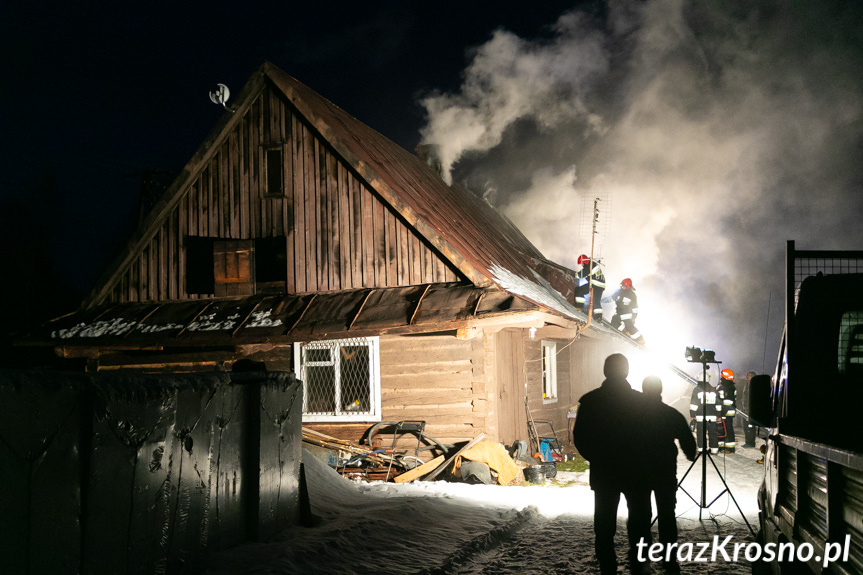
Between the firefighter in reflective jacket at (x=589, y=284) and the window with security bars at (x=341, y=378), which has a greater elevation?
the firefighter in reflective jacket at (x=589, y=284)

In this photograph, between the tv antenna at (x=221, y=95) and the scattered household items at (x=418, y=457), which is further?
the tv antenna at (x=221, y=95)

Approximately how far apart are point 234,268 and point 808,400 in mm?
11811

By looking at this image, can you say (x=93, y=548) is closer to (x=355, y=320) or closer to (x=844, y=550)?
(x=844, y=550)

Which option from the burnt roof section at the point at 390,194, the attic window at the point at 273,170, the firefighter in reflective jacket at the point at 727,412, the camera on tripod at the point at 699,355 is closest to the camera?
the camera on tripod at the point at 699,355

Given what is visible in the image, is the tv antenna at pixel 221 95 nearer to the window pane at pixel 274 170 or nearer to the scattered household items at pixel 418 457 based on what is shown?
the window pane at pixel 274 170

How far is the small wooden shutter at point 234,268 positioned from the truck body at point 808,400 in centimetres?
1110

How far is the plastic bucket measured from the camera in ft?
37.0

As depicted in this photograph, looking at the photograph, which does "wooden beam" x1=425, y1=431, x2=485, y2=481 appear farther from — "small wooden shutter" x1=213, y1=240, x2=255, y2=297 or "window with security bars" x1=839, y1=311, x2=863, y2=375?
"window with security bars" x1=839, y1=311, x2=863, y2=375

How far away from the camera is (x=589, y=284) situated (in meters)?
16.8

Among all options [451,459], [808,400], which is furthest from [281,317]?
[808,400]

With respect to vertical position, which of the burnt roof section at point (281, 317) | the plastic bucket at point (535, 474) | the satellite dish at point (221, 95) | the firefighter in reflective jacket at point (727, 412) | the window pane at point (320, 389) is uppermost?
the satellite dish at point (221, 95)

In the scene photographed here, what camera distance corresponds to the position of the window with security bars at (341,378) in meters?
12.7

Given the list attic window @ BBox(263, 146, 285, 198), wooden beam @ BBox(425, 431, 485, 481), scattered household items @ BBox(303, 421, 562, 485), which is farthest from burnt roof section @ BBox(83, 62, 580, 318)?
scattered household items @ BBox(303, 421, 562, 485)

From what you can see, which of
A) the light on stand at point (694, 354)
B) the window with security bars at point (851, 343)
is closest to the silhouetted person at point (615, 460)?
the window with security bars at point (851, 343)
